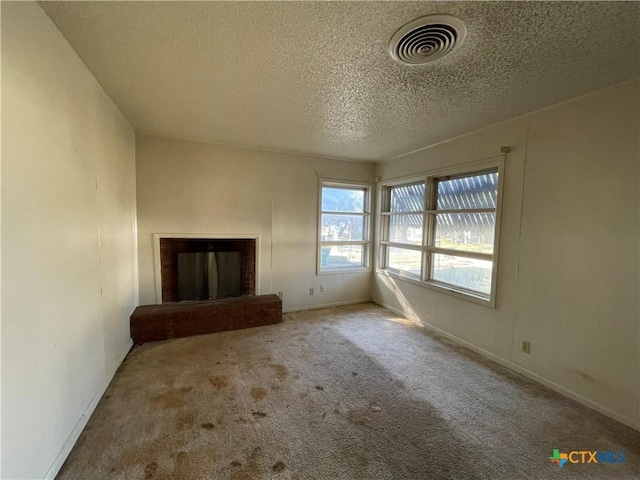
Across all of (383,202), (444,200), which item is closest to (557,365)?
(444,200)

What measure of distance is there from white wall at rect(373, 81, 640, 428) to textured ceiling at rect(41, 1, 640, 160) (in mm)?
264

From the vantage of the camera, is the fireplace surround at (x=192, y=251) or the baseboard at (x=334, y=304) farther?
the baseboard at (x=334, y=304)

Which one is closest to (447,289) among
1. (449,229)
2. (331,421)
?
(449,229)

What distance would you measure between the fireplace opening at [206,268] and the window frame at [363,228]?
1.07 metres

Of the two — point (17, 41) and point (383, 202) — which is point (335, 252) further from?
point (17, 41)

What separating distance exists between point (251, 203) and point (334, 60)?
253cm

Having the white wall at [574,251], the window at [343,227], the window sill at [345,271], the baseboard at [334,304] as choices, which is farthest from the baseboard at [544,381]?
the window at [343,227]

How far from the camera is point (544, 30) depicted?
1430 mm

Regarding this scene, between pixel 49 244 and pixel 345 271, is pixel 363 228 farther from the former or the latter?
pixel 49 244

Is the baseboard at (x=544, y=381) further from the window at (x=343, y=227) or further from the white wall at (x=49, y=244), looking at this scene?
the white wall at (x=49, y=244)

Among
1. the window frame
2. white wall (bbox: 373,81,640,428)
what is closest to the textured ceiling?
white wall (bbox: 373,81,640,428)

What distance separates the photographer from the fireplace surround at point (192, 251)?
3488 millimetres

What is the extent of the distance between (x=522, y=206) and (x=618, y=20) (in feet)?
4.96

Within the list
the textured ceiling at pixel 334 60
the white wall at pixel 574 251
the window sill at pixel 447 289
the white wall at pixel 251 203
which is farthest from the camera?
the white wall at pixel 251 203
